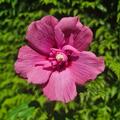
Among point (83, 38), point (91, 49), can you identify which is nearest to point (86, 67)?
point (83, 38)

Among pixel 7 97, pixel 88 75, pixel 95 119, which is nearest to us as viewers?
pixel 88 75

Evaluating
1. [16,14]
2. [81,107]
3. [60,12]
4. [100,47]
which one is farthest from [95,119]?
[16,14]

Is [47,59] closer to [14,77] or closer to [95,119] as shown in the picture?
[95,119]

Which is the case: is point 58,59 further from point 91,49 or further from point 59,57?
point 91,49

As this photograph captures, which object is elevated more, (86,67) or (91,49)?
(86,67)

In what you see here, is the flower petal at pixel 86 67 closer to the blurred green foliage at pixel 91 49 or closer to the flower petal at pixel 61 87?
the flower petal at pixel 61 87

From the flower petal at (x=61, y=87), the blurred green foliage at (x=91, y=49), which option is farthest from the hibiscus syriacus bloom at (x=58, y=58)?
the blurred green foliage at (x=91, y=49)
